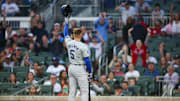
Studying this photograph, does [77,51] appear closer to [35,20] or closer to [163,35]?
[35,20]

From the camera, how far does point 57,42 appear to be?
1380 cm

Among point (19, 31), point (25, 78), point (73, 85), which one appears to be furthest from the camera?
point (19, 31)

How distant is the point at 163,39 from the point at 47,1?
405cm

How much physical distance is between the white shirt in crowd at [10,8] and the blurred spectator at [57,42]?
2.34m

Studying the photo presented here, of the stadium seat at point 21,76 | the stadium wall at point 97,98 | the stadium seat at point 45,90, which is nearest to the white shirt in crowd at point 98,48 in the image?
the stadium seat at point 21,76

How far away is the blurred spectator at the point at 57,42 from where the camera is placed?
13781 mm

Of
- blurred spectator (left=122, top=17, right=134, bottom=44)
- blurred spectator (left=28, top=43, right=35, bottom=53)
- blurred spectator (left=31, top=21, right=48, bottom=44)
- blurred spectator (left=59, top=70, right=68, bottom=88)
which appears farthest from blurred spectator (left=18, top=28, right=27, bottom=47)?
blurred spectator (left=122, top=17, right=134, bottom=44)

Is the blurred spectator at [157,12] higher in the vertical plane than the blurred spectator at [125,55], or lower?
higher

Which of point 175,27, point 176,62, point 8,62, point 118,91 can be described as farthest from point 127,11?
point 8,62

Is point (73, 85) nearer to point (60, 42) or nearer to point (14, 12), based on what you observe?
point (60, 42)

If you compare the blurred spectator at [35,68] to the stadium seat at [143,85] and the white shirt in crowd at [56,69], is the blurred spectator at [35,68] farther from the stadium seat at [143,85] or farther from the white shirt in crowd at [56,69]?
the stadium seat at [143,85]

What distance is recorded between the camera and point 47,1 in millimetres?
13047

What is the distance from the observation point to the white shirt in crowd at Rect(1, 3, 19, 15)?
1541cm

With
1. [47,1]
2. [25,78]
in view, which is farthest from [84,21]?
[25,78]
